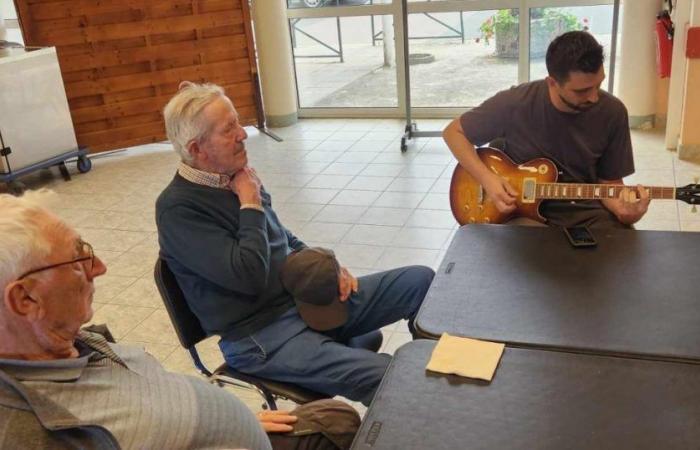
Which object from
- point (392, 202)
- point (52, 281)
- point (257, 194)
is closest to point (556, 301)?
point (257, 194)

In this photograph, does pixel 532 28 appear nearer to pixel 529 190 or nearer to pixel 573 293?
pixel 529 190

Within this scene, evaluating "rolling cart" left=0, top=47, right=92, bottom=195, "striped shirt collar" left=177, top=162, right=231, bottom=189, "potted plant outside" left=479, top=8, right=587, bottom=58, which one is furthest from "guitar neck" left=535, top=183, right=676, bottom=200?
"rolling cart" left=0, top=47, right=92, bottom=195

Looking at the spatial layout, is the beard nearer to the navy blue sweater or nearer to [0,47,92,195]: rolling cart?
the navy blue sweater

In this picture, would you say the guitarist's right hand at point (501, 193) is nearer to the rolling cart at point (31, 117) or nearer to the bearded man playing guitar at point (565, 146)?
the bearded man playing guitar at point (565, 146)

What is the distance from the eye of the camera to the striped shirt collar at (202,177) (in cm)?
194

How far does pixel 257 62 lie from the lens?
6102mm

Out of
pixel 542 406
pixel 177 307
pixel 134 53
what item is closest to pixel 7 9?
pixel 134 53

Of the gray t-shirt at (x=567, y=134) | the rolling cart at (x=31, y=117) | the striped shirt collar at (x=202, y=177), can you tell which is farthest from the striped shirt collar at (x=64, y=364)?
the rolling cart at (x=31, y=117)

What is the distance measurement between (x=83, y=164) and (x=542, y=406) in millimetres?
4923

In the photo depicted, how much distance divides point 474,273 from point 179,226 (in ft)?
2.58

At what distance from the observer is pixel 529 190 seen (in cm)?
238

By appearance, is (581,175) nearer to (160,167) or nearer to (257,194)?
(257,194)

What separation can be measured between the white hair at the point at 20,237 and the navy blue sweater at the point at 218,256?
0.56 metres

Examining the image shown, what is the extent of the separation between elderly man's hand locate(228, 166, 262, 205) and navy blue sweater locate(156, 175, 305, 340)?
0.03m
